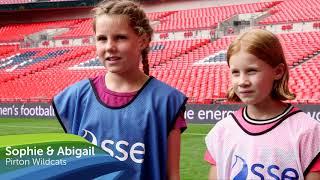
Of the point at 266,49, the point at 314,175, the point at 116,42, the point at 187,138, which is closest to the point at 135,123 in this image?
the point at 116,42

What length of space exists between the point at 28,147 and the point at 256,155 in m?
1.09

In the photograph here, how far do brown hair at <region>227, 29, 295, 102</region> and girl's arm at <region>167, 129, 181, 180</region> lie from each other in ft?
1.27

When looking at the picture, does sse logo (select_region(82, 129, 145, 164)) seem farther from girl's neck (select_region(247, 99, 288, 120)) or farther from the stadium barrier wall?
the stadium barrier wall

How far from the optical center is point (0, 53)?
89.9 feet

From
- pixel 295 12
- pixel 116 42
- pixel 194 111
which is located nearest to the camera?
pixel 116 42

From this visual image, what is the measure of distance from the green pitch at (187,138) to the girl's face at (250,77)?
159cm

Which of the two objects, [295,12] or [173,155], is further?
[295,12]

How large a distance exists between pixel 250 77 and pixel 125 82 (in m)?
0.55

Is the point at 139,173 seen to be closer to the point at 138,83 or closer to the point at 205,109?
the point at 138,83

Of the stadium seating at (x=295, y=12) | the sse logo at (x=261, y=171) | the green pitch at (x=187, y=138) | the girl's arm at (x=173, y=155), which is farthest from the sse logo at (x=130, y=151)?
the stadium seating at (x=295, y=12)

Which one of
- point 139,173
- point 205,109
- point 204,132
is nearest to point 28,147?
point 139,173

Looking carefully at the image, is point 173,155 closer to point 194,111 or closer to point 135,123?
point 135,123

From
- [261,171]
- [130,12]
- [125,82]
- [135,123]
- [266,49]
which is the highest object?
[130,12]

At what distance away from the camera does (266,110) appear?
211 centimetres
